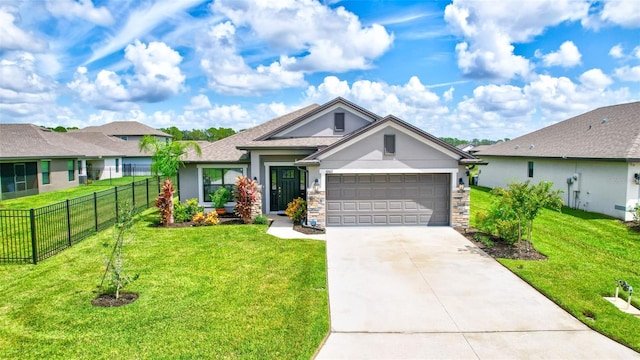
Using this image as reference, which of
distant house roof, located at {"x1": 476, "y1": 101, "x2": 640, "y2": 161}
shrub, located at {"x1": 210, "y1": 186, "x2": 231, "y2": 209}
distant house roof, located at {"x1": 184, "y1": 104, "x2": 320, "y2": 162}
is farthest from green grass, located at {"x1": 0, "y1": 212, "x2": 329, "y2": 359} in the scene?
distant house roof, located at {"x1": 476, "y1": 101, "x2": 640, "y2": 161}

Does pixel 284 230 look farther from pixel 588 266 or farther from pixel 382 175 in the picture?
pixel 588 266

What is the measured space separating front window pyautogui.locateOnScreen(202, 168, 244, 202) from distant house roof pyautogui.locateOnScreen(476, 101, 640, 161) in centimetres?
1644

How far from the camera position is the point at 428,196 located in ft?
48.0

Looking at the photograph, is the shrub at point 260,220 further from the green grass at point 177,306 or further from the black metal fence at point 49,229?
the black metal fence at point 49,229

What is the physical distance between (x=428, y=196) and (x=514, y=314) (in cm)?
777

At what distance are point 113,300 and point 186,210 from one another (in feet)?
26.8

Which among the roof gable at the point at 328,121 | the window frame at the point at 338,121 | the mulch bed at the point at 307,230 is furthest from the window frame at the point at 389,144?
the mulch bed at the point at 307,230

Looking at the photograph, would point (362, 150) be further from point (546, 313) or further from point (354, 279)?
point (546, 313)

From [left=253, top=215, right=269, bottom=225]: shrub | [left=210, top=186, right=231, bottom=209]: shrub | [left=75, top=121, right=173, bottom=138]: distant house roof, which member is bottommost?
[left=253, top=215, right=269, bottom=225]: shrub

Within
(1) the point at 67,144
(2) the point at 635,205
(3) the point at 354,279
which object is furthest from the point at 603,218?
(1) the point at 67,144

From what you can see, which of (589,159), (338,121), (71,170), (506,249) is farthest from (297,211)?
(71,170)

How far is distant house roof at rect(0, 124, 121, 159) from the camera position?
23.4 meters

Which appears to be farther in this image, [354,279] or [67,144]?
[67,144]

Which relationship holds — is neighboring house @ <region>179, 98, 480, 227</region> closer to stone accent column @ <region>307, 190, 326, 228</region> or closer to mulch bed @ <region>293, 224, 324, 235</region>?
stone accent column @ <region>307, 190, 326, 228</region>
